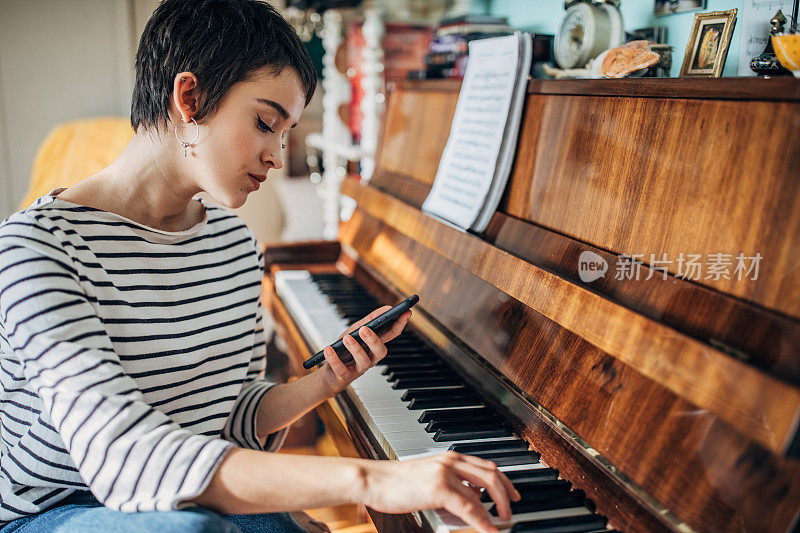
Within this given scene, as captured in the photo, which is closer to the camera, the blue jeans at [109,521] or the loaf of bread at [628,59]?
the blue jeans at [109,521]

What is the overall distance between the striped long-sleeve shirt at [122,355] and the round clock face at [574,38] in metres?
0.91

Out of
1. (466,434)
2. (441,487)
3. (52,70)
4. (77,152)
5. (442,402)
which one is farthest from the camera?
(52,70)

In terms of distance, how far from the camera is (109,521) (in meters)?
0.95

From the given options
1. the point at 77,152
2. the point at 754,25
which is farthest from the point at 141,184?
the point at 77,152

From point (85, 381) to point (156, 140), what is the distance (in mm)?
490

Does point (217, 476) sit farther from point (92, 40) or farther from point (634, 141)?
point (92, 40)

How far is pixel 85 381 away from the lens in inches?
36.4

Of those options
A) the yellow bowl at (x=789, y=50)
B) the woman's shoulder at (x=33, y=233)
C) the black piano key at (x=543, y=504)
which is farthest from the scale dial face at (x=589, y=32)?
the woman's shoulder at (x=33, y=233)

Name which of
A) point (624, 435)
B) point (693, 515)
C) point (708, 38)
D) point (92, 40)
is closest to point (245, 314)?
point (624, 435)

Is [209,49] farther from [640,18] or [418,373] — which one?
[640,18]

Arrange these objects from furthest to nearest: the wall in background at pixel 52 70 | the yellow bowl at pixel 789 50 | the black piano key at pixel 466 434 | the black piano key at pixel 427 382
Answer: the wall in background at pixel 52 70
the black piano key at pixel 427 382
the black piano key at pixel 466 434
the yellow bowl at pixel 789 50

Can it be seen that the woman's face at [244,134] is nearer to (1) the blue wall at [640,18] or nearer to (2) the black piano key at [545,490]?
(2) the black piano key at [545,490]

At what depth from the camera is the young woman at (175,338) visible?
91cm

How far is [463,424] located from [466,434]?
0.13 ft
